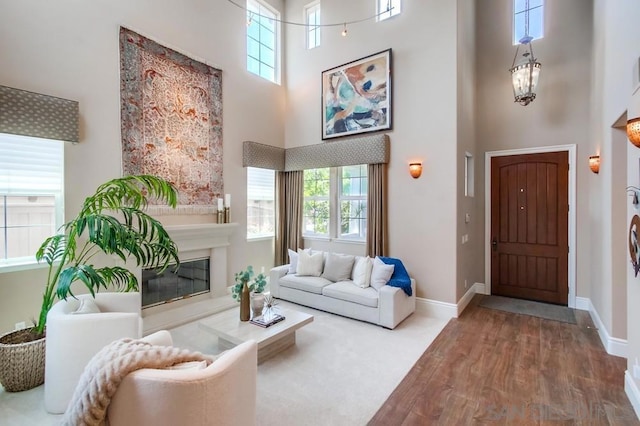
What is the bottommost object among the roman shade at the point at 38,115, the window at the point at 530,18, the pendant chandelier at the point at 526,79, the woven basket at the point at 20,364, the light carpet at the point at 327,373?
the light carpet at the point at 327,373

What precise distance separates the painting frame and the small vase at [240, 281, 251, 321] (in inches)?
128

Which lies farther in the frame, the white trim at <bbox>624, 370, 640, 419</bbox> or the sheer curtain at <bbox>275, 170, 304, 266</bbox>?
the sheer curtain at <bbox>275, 170, 304, 266</bbox>

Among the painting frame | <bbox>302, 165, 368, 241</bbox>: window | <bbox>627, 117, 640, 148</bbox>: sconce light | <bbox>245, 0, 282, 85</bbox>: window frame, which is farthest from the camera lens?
<bbox>245, 0, 282, 85</bbox>: window frame

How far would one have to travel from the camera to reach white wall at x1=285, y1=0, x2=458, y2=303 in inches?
168

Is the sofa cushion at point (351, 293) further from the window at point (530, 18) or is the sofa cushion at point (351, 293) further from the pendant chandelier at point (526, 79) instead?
the window at point (530, 18)

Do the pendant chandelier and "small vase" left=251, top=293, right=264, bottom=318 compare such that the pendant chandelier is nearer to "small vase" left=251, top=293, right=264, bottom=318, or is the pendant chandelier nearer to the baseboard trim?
the baseboard trim

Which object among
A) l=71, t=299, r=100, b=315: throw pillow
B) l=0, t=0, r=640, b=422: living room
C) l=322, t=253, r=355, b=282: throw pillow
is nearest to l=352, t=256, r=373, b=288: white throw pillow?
l=322, t=253, r=355, b=282: throw pillow

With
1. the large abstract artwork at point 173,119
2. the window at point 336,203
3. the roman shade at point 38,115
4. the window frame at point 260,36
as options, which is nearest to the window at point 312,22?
the window frame at point 260,36

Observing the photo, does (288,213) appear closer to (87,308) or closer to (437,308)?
(437,308)

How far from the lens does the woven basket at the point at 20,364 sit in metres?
2.47

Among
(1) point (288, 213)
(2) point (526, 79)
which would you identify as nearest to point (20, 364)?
(1) point (288, 213)

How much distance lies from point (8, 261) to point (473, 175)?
643 cm

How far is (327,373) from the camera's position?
283 cm

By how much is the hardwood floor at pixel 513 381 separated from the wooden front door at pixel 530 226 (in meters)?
1.16
